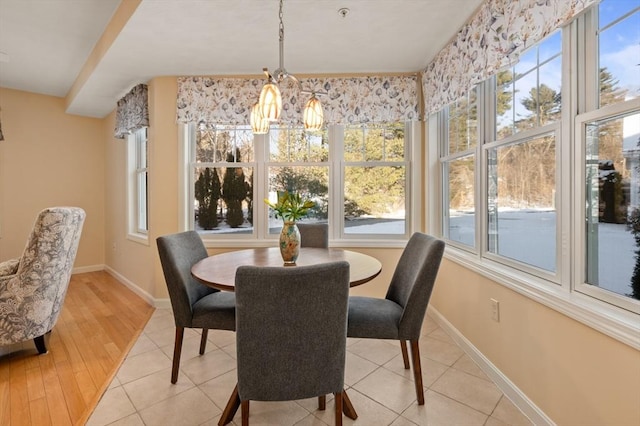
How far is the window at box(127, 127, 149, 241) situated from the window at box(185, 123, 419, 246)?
3.78ft

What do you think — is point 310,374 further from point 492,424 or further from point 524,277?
point 524,277

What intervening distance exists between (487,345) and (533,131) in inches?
54.9

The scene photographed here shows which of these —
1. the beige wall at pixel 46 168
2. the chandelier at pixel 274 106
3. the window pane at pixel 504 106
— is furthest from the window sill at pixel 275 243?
the beige wall at pixel 46 168

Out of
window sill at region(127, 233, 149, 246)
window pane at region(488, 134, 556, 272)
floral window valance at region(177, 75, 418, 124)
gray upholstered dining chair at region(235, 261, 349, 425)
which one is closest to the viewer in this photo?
gray upholstered dining chair at region(235, 261, 349, 425)

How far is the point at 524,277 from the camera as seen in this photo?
1.78 m

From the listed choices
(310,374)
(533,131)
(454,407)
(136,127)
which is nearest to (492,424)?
(454,407)

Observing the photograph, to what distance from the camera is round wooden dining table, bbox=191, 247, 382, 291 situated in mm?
1593

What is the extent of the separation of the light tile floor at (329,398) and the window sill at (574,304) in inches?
26.2

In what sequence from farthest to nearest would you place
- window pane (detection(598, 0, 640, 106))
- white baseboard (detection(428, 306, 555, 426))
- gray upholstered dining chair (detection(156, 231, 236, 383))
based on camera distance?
gray upholstered dining chair (detection(156, 231, 236, 383)), white baseboard (detection(428, 306, 555, 426)), window pane (detection(598, 0, 640, 106))

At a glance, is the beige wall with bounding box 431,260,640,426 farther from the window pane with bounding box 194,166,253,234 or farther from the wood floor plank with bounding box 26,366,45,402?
the wood floor plank with bounding box 26,366,45,402

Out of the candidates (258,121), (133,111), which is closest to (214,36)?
(258,121)

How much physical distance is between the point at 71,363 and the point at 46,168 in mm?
3445

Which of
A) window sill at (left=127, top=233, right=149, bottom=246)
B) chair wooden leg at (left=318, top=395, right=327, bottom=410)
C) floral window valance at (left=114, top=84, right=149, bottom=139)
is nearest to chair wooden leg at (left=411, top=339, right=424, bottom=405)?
chair wooden leg at (left=318, top=395, right=327, bottom=410)

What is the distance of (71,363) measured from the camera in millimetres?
2207
